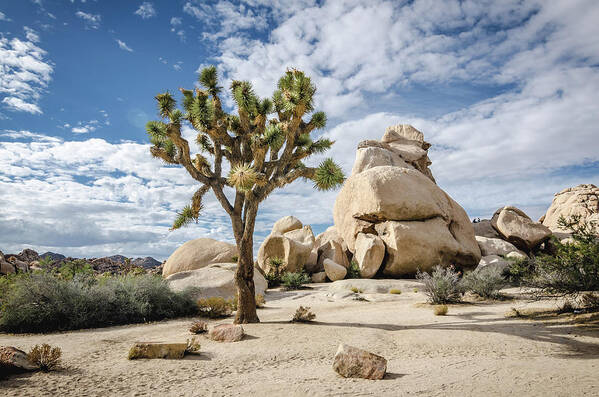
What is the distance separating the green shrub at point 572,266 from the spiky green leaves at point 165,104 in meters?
10.6

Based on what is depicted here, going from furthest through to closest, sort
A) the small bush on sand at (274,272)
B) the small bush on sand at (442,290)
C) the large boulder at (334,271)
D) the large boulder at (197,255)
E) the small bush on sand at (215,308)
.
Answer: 1. the large boulder at (197,255)
2. the small bush on sand at (274,272)
3. the large boulder at (334,271)
4. the small bush on sand at (442,290)
5. the small bush on sand at (215,308)

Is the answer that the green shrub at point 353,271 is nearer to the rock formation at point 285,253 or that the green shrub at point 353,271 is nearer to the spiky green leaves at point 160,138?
the rock formation at point 285,253

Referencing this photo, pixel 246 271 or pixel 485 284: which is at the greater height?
pixel 246 271

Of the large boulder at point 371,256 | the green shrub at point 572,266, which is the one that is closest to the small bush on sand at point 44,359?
the green shrub at point 572,266

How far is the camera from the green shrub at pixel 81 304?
9641mm

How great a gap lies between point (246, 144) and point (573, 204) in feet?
101

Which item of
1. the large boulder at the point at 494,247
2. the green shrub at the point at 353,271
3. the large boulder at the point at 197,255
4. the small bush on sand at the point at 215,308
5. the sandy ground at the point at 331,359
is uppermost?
the large boulder at the point at 197,255

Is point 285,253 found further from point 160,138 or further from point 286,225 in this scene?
point 160,138

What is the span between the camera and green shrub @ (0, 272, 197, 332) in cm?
964

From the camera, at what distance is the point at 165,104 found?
10.9 m

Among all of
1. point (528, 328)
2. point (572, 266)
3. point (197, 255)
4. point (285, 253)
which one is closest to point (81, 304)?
point (197, 255)

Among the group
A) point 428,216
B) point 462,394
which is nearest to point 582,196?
point 428,216

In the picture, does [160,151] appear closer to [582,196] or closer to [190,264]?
[190,264]

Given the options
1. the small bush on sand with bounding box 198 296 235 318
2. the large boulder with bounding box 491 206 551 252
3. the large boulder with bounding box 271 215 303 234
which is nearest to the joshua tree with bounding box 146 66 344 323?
the small bush on sand with bounding box 198 296 235 318
